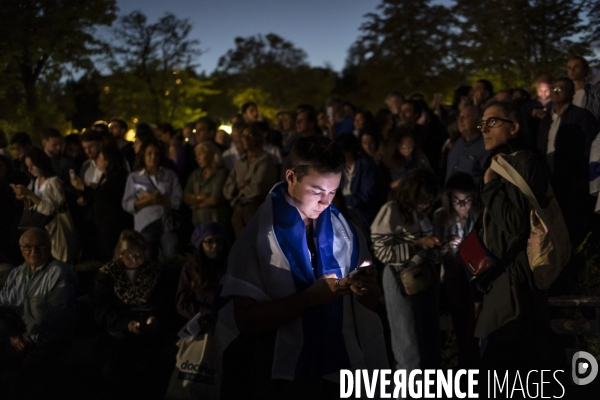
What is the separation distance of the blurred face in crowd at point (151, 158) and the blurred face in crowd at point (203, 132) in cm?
107

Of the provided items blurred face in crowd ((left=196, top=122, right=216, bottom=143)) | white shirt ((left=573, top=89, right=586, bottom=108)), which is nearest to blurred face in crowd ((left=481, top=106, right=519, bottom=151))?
white shirt ((left=573, top=89, right=586, bottom=108))

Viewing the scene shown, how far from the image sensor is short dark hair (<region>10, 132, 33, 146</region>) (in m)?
7.77

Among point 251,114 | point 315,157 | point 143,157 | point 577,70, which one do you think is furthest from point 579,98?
point 315,157

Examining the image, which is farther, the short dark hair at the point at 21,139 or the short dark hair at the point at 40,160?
the short dark hair at the point at 40,160

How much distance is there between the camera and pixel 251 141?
9.09 meters

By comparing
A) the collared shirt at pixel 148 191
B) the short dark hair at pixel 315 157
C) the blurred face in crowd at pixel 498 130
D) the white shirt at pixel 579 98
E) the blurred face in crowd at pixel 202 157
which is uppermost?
the white shirt at pixel 579 98

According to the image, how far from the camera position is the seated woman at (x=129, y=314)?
6.92 metres

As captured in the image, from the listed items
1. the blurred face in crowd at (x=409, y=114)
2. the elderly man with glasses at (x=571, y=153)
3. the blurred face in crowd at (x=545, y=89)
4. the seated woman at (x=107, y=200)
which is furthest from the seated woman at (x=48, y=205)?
the blurred face in crowd at (x=545, y=89)

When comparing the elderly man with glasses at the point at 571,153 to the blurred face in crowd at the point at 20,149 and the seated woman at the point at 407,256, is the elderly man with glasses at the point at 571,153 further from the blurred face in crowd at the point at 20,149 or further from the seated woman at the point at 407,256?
the blurred face in crowd at the point at 20,149

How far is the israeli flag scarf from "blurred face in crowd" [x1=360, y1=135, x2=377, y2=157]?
6.18 m

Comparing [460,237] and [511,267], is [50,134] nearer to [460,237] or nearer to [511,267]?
[460,237]

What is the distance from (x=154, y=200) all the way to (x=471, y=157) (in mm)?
3755

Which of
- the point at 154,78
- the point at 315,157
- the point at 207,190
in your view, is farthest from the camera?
the point at 154,78

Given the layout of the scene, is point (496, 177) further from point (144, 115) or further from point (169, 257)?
point (144, 115)
